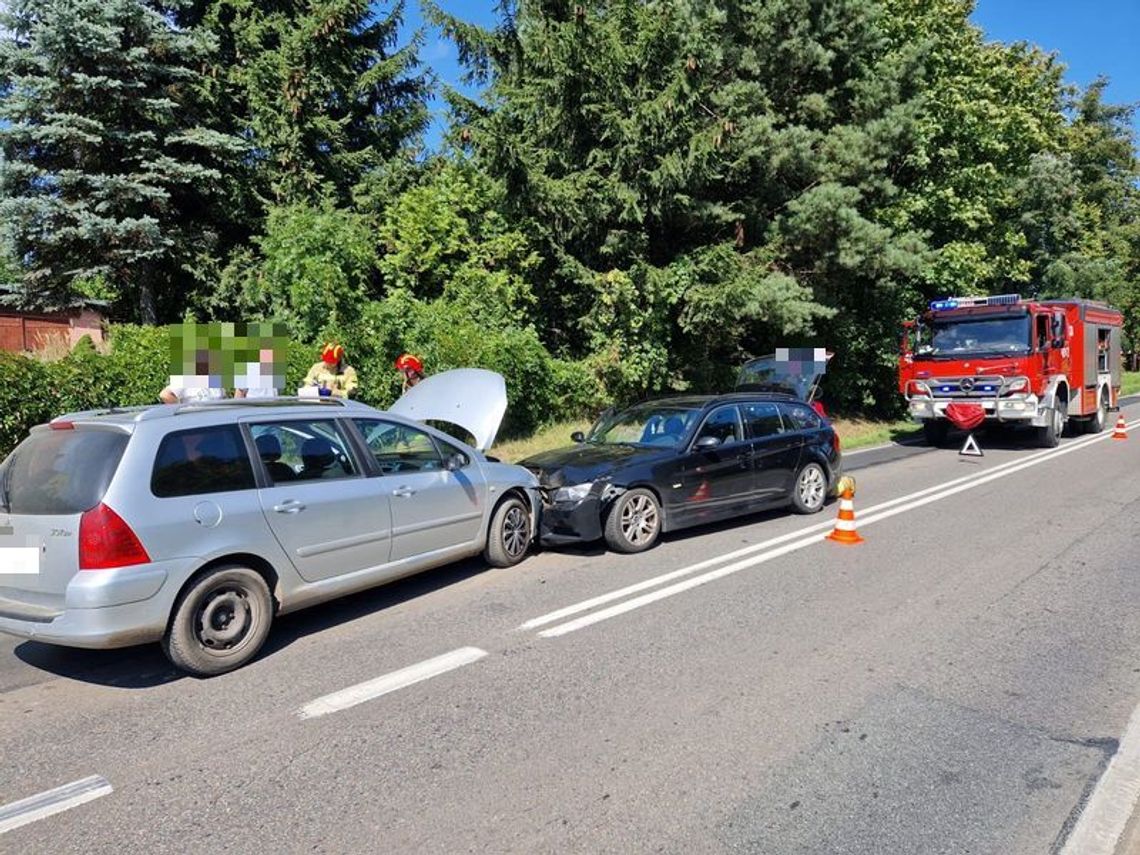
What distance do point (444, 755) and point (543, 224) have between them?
42.0 feet

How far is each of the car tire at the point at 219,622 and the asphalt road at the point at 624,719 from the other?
5.8 inches

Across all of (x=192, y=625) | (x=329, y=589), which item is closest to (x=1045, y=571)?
(x=329, y=589)

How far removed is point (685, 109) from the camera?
14.4 metres

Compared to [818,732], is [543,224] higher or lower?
higher

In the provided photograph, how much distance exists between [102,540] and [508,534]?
336 centimetres

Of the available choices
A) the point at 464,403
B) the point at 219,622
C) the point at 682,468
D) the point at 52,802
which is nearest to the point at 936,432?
the point at 682,468

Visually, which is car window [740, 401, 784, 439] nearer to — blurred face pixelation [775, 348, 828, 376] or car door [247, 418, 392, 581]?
car door [247, 418, 392, 581]

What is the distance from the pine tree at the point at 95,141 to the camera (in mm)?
13242

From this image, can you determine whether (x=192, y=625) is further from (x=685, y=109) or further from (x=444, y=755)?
(x=685, y=109)

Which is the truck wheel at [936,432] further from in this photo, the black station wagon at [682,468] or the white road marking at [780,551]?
the black station wagon at [682,468]

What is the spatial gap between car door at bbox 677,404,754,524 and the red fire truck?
8.97 metres

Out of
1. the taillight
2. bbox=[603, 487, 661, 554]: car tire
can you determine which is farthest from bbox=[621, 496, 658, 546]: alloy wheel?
the taillight

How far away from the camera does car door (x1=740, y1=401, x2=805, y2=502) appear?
8.52m

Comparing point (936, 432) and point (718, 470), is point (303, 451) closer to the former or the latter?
point (718, 470)
